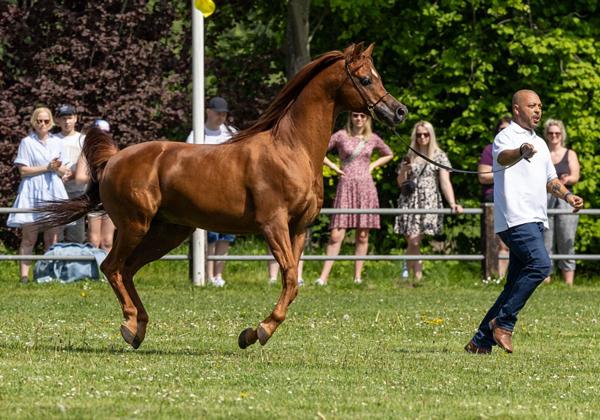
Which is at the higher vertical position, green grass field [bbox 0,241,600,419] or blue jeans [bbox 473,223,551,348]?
blue jeans [bbox 473,223,551,348]

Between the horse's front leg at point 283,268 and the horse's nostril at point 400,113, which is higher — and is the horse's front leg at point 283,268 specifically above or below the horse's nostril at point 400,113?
below

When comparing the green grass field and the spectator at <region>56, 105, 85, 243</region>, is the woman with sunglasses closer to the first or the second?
the spectator at <region>56, 105, 85, 243</region>

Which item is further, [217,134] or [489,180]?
[489,180]

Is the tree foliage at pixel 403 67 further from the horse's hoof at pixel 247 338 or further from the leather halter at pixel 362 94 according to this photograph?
the horse's hoof at pixel 247 338

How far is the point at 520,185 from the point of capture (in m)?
11.2

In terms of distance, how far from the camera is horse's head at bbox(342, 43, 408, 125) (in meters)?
11.3

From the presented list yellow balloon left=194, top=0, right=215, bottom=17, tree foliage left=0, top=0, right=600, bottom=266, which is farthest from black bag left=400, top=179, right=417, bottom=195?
tree foliage left=0, top=0, right=600, bottom=266

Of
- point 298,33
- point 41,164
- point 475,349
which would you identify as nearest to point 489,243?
point 41,164

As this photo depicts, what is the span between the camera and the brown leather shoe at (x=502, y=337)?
1120 cm

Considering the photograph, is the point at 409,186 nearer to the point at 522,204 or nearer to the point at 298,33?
the point at 298,33

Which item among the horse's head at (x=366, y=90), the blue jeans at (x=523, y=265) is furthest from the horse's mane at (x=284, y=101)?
the blue jeans at (x=523, y=265)

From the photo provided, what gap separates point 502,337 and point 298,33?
532 inches

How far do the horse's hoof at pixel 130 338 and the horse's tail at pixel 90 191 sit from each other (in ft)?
4.38

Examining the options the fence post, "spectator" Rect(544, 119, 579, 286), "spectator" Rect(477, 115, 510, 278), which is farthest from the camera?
the fence post
